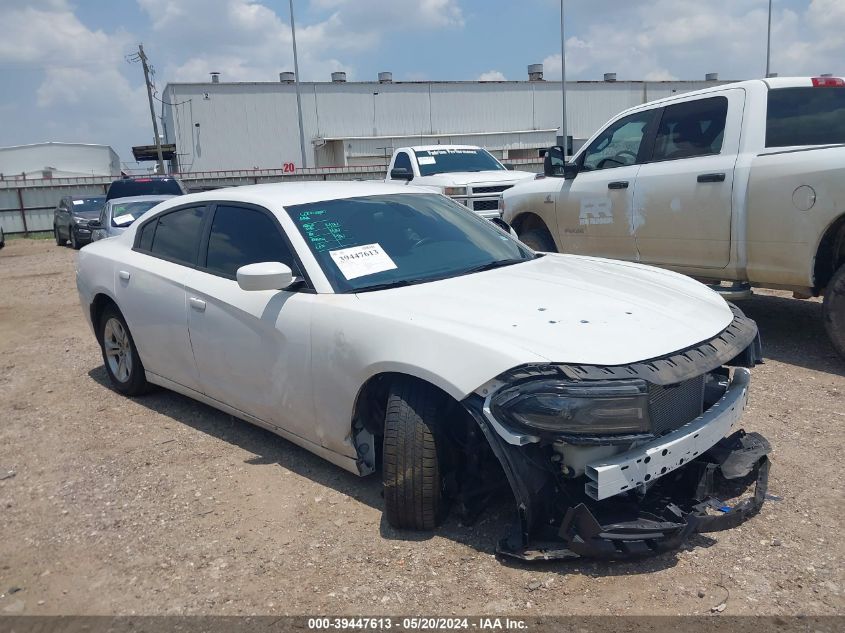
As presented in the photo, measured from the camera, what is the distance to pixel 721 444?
3.58m

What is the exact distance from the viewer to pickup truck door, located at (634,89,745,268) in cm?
593

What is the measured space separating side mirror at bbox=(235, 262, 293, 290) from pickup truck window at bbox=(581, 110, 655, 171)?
4.21 metres

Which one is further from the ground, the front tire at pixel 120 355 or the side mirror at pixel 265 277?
the side mirror at pixel 265 277

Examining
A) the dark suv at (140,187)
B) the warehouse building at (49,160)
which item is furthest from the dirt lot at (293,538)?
the warehouse building at (49,160)

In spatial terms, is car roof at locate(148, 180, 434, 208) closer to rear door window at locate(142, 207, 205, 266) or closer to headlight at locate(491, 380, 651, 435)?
rear door window at locate(142, 207, 205, 266)

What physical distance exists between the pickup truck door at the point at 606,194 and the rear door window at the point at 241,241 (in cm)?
376

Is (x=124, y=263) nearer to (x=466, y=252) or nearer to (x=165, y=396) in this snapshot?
(x=165, y=396)

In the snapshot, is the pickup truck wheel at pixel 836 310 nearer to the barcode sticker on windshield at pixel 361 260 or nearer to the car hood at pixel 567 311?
the car hood at pixel 567 311

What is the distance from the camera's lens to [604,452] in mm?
2857

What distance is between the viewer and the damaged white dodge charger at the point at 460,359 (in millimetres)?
2859

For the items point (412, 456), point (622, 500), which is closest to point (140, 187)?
point (412, 456)

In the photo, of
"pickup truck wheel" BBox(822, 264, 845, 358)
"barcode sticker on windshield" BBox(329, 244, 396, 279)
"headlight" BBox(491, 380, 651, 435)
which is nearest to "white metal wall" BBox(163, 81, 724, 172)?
"pickup truck wheel" BBox(822, 264, 845, 358)

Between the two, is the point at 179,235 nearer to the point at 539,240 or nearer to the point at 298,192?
the point at 298,192

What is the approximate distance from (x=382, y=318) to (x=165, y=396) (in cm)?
297
